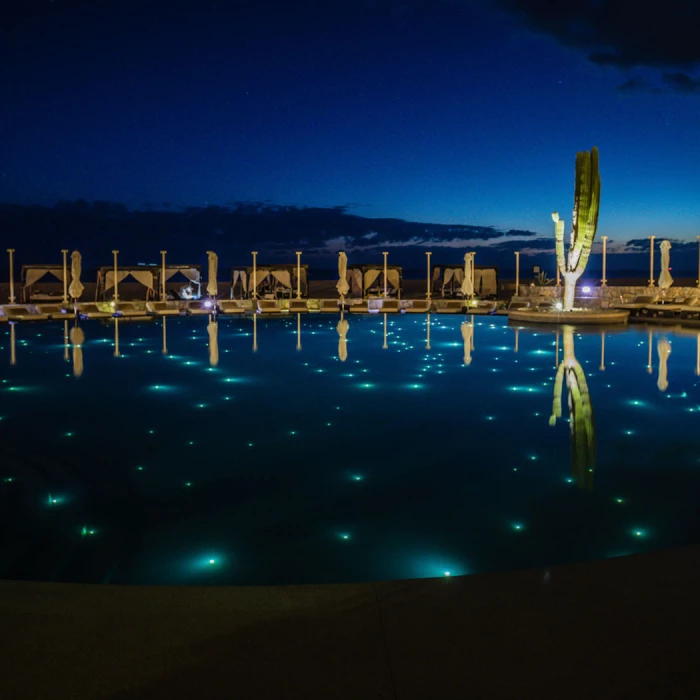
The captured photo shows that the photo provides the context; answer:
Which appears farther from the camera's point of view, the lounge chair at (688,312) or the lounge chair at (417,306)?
the lounge chair at (417,306)

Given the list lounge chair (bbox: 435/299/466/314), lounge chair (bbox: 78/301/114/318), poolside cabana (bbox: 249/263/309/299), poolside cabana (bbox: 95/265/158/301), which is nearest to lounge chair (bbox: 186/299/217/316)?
lounge chair (bbox: 78/301/114/318)

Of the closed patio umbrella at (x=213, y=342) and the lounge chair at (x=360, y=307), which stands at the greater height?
the lounge chair at (x=360, y=307)

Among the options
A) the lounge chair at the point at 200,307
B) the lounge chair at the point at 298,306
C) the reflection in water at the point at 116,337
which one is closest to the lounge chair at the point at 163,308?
the lounge chair at the point at 200,307

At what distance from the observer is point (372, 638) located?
6.20 feet

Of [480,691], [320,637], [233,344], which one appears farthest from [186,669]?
[233,344]

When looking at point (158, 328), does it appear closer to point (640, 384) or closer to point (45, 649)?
point (640, 384)

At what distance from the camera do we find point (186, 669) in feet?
5.68

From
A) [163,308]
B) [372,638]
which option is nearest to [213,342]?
[163,308]

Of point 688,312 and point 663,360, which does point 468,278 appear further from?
point 663,360

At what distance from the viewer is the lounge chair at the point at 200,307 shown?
2317 cm

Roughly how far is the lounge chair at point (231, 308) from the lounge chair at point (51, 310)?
5.40 m

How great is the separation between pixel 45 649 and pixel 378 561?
5.42 ft

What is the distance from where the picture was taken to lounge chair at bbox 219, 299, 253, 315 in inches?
907

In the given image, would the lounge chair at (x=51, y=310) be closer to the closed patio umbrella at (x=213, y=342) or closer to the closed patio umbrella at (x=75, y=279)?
the closed patio umbrella at (x=75, y=279)
